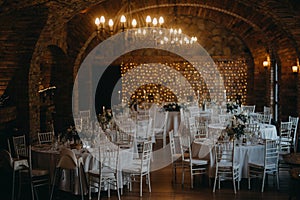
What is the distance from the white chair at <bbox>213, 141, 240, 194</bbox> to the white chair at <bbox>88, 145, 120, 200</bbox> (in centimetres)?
181

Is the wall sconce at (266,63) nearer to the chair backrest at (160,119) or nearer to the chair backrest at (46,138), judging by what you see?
the chair backrest at (160,119)

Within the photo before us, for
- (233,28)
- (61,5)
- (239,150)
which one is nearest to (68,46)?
(61,5)

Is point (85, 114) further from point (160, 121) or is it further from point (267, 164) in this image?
point (267, 164)

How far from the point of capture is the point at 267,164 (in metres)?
8.05

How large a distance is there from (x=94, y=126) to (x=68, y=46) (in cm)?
480

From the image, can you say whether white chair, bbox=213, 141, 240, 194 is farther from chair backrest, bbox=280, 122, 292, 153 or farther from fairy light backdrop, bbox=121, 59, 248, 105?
fairy light backdrop, bbox=121, 59, 248, 105

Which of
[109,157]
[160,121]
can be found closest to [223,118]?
[160,121]

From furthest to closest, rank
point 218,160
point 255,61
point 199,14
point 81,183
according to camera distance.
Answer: point 255,61 → point 199,14 → point 218,160 → point 81,183

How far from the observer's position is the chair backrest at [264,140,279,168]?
7.95 m

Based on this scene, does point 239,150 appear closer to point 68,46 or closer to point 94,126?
point 94,126

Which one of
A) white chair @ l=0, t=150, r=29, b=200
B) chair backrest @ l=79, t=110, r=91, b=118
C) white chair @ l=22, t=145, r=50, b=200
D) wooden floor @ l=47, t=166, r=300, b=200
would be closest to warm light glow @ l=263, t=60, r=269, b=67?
chair backrest @ l=79, t=110, r=91, b=118

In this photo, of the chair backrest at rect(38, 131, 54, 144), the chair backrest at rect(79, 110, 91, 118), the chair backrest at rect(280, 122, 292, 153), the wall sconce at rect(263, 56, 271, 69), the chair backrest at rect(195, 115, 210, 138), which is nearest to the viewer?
the chair backrest at rect(38, 131, 54, 144)

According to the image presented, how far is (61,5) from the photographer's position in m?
8.99

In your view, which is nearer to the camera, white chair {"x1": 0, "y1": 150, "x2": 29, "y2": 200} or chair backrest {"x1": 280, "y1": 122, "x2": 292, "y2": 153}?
white chair {"x1": 0, "y1": 150, "x2": 29, "y2": 200}
